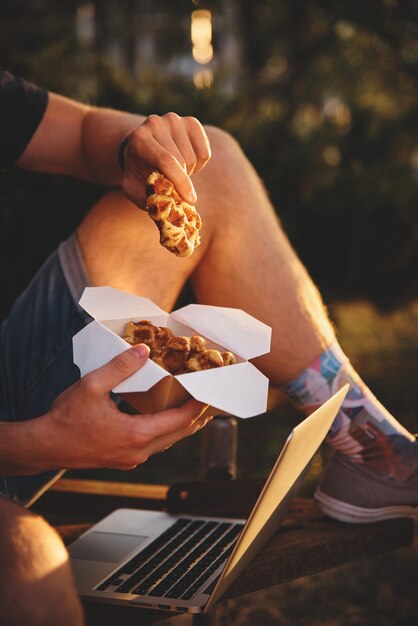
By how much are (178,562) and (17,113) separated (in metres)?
1.00

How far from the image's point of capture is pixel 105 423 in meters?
1.00

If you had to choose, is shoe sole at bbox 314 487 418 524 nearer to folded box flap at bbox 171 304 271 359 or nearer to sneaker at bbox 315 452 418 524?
sneaker at bbox 315 452 418 524

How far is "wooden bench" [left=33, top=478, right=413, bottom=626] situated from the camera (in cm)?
125

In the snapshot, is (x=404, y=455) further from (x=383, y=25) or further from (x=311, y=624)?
(x=383, y=25)

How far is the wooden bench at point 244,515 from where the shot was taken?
4.10ft

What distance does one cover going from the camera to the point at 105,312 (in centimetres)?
114

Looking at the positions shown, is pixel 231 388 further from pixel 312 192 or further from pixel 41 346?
pixel 312 192

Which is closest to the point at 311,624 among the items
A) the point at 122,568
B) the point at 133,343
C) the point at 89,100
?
the point at 122,568

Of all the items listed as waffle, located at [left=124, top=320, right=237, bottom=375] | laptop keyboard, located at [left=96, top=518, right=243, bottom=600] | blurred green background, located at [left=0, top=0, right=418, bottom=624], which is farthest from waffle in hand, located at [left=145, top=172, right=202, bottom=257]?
blurred green background, located at [left=0, top=0, right=418, bottom=624]

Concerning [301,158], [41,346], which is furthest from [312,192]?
[41,346]

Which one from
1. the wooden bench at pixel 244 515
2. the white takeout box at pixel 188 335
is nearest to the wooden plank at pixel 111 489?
the wooden bench at pixel 244 515

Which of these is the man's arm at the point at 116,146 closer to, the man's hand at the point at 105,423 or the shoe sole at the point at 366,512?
the man's hand at the point at 105,423

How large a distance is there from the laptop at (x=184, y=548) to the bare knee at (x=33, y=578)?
0.79ft

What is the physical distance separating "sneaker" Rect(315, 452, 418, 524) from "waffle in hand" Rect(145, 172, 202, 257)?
25.4 inches
